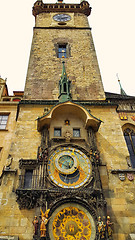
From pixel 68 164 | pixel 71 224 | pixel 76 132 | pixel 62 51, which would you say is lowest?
pixel 71 224

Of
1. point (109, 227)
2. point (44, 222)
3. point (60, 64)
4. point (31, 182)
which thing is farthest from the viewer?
point (60, 64)

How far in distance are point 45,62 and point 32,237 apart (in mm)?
10982

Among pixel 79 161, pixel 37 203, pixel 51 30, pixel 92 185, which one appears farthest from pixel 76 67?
pixel 37 203

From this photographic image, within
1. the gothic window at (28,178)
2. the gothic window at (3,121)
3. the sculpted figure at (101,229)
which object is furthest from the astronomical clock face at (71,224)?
the gothic window at (3,121)

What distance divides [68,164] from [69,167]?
0.14 meters

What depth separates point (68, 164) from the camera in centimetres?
922

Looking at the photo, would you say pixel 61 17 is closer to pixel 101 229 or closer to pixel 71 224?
pixel 71 224

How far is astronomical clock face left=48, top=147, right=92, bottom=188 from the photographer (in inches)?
347

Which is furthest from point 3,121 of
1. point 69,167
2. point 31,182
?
point 69,167

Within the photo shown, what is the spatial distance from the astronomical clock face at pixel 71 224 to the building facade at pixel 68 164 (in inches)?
0.9

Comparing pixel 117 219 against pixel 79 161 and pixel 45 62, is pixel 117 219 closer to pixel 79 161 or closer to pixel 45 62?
pixel 79 161

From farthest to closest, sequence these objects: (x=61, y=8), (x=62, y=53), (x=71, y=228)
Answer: (x=61, y=8), (x=62, y=53), (x=71, y=228)

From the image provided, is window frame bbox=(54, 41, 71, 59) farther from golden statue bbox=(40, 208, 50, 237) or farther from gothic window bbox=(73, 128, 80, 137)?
Answer: golden statue bbox=(40, 208, 50, 237)

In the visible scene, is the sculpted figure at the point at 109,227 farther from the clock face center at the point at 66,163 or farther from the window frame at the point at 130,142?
the window frame at the point at 130,142
